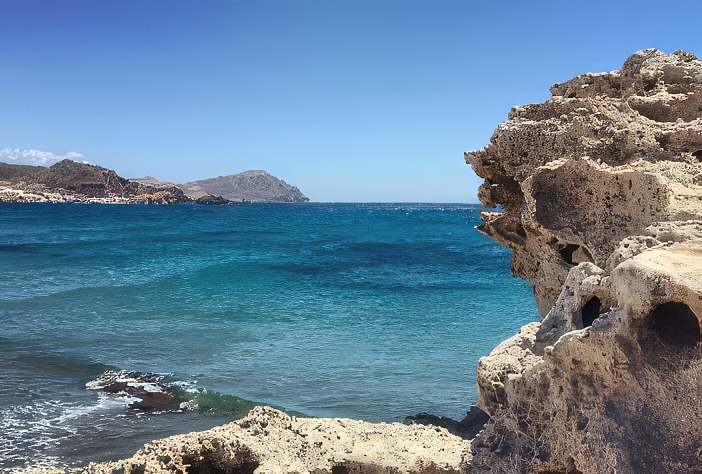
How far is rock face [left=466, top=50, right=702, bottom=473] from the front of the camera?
2922 mm

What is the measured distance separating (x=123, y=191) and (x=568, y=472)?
365 ft

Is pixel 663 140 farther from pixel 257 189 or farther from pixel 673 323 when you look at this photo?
pixel 257 189

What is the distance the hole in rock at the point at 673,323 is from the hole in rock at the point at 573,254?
1718 millimetres

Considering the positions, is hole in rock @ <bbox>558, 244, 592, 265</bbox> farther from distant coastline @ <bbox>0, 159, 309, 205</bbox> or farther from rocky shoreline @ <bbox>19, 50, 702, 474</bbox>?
distant coastline @ <bbox>0, 159, 309, 205</bbox>

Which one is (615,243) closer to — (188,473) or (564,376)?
(564,376)

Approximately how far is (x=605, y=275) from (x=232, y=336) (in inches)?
367

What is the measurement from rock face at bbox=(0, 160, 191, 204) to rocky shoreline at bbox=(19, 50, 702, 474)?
90025mm

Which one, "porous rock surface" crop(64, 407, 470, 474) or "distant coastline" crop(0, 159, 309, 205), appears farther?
"distant coastline" crop(0, 159, 309, 205)

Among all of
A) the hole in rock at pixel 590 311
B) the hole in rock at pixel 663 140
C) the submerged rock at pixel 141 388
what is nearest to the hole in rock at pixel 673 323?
the hole in rock at pixel 590 311

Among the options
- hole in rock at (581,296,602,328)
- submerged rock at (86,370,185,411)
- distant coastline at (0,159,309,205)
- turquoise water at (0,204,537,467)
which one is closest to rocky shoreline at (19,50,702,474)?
hole in rock at (581,296,602,328)

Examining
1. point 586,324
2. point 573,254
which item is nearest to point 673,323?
point 586,324

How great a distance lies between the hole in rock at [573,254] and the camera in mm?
4770

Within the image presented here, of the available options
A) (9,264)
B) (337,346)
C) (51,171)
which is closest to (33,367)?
(337,346)

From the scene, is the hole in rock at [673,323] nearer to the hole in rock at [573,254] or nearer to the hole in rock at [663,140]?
the hole in rock at [573,254]
